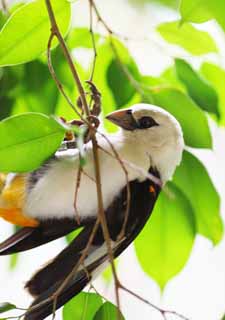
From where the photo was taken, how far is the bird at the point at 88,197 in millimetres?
816

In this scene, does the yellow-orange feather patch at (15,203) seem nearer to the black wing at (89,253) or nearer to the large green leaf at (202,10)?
the black wing at (89,253)

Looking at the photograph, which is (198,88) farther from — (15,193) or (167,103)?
(15,193)

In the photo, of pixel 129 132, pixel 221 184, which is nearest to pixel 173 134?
pixel 129 132

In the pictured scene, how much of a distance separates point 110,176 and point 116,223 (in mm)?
56

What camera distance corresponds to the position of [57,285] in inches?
31.8

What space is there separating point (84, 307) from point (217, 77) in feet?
1.42

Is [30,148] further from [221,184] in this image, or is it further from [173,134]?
[221,184]

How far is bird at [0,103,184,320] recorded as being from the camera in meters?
0.82

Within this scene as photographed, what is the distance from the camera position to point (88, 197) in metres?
0.83

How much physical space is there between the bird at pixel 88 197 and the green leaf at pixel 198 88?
135mm

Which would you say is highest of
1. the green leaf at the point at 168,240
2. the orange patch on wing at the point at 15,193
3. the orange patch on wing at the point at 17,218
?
the orange patch on wing at the point at 15,193

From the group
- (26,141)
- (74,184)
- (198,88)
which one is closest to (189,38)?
(198,88)

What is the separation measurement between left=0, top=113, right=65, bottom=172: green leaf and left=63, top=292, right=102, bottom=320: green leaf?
0.67 feet

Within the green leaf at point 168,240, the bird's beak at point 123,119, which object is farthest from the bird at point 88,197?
the green leaf at point 168,240
